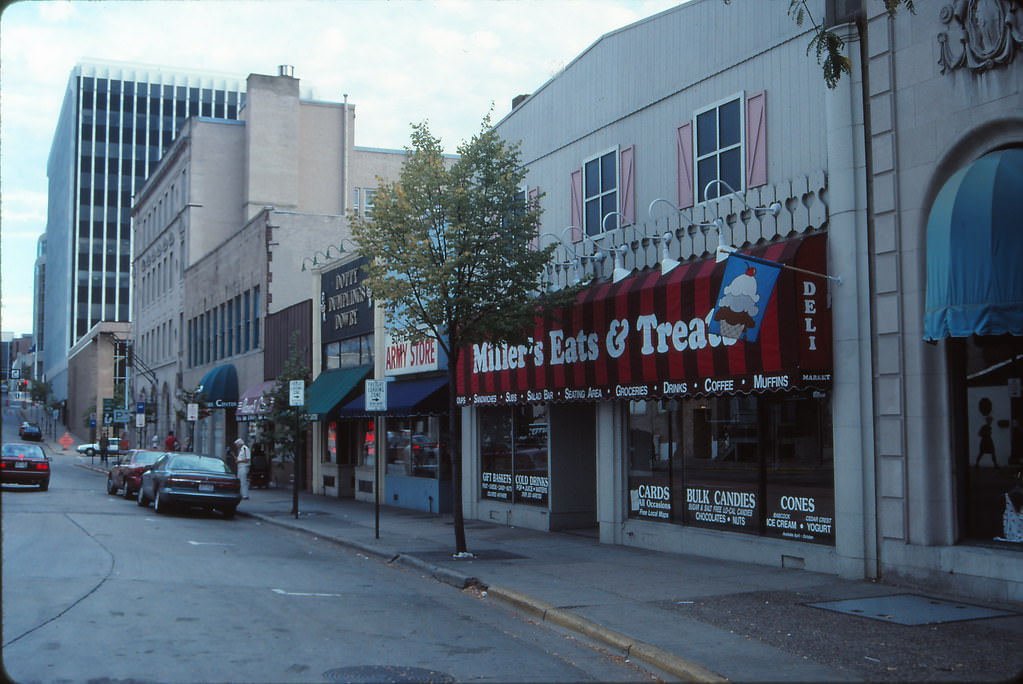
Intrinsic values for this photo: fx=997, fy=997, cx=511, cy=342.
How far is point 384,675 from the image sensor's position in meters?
7.79

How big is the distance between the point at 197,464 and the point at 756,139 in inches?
619

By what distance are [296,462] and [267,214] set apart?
48.5ft

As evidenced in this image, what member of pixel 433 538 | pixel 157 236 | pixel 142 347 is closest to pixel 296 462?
pixel 433 538

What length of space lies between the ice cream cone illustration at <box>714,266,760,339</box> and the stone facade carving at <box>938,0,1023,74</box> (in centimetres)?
340

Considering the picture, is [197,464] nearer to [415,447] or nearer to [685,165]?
[415,447]

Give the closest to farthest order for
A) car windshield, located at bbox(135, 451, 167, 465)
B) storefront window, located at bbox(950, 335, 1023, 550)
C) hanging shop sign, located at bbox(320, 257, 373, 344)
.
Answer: storefront window, located at bbox(950, 335, 1023, 550) < hanging shop sign, located at bbox(320, 257, 373, 344) < car windshield, located at bbox(135, 451, 167, 465)

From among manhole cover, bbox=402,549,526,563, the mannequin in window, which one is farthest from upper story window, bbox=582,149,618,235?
the mannequin in window

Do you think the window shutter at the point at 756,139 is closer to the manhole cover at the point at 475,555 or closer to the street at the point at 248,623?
the manhole cover at the point at 475,555

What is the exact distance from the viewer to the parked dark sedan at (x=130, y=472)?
28172mm

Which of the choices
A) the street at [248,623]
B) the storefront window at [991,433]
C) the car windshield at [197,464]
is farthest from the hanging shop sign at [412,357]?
→ the storefront window at [991,433]

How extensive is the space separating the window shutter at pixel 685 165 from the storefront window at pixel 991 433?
528cm

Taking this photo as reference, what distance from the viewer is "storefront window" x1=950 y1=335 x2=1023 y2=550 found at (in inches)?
424

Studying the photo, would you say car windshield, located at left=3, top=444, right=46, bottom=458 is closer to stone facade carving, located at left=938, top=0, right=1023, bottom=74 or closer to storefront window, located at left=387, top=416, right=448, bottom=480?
storefront window, located at left=387, top=416, right=448, bottom=480

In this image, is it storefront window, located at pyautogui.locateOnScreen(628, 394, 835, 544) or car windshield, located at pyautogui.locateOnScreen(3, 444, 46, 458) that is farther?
car windshield, located at pyautogui.locateOnScreen(3, 444, 46, 458)
